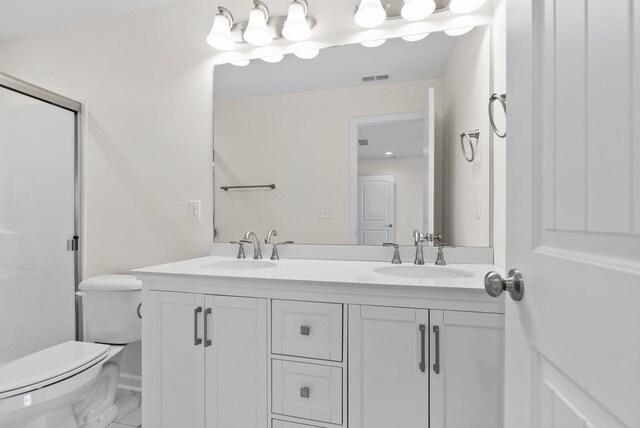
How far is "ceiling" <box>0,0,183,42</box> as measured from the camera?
78.1 inches

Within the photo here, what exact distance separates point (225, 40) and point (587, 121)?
1836mm

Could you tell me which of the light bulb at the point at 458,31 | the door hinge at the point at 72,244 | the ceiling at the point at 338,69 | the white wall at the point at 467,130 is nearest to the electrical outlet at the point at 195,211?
the ceiling at the point at 338,69

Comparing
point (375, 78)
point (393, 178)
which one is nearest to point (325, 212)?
point (393, 178)

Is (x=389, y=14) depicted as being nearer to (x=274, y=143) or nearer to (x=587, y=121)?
(x=274, y=143)

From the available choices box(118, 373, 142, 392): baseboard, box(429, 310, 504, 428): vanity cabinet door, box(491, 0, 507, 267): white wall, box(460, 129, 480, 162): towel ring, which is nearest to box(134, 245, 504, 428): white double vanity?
box(429, 310, 504, 428): vanity cabinet door

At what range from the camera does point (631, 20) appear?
38cm

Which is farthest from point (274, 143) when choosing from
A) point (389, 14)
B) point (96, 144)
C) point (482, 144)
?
point (96, 144)

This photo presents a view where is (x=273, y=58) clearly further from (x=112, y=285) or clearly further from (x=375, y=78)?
(x=112, y=285)

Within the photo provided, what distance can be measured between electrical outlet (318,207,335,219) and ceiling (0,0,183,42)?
1536 millimetres

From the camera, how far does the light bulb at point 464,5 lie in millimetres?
1494

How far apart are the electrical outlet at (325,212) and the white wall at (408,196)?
339 mm

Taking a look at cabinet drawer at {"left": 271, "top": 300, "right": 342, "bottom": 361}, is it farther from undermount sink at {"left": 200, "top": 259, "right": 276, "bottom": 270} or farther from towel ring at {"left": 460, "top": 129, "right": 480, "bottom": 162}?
towel ring at {"left": 460, "top": 129, "right": 480, "bottom": 162}

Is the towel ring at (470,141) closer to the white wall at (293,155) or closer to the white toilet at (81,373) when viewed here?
the white wall at (293,155)

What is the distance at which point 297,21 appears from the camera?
5.54 feet
